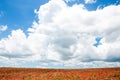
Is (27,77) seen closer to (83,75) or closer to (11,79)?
(11,79)

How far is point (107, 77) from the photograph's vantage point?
29.8m

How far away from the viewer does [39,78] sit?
33781 millimetres

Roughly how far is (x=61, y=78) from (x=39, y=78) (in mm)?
3892

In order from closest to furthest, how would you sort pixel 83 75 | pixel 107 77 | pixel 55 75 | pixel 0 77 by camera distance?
pixel 107 77 → pixel 83 75 → pixel 55 75 → pixel 0 77

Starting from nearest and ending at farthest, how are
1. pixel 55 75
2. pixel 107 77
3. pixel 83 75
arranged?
pixel 107 77 < pixel 83 75 < pixel 55 75

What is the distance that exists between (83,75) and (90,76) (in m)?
1.41

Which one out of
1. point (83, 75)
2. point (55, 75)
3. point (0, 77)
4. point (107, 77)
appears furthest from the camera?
point (0, 77)

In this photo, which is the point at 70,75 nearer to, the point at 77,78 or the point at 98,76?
the point at 77,78

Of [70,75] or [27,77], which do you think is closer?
[70,75]

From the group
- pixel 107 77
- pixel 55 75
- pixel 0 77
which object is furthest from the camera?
pixel 0 77

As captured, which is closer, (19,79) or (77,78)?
(77,78)

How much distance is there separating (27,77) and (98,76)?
39.8ft

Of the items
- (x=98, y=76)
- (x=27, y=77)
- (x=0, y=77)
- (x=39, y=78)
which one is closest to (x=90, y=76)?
(x=98, y=76)

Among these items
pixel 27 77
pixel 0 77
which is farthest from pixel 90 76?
pixel 0 77
